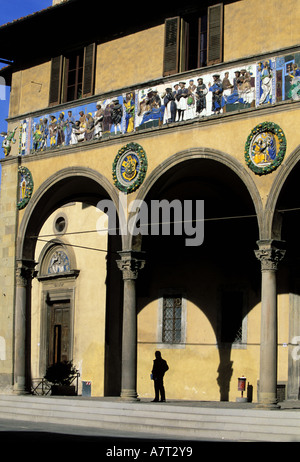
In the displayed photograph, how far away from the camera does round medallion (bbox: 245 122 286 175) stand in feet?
53.1

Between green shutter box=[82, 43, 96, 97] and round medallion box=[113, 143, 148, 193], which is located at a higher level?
green shutter box=[82, 43, 96, 97]

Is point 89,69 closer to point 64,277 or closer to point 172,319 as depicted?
point 172,319

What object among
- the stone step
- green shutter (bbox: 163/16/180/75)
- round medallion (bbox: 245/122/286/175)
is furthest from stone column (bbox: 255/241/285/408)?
green shutter (bbox: 163/16/180/75)

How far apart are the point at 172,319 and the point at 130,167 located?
17.3ft

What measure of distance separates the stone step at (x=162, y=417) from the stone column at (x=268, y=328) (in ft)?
1.48

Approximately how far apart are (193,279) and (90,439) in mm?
8918

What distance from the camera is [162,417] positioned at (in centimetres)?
1579

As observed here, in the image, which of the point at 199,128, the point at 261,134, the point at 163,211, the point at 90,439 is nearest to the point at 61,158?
the point at 163,211

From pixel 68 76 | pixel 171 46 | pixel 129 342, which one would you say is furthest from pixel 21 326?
pixel 171 46

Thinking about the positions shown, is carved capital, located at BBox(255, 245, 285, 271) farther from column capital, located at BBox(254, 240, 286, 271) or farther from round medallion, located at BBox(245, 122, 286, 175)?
round medallion, located at BBox(245, 122, 286, 175)

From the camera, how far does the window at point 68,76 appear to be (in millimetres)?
20578

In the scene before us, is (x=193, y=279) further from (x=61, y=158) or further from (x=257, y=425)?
(x=257, y=425)

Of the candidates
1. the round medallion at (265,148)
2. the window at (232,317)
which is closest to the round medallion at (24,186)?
the window at (232,317)

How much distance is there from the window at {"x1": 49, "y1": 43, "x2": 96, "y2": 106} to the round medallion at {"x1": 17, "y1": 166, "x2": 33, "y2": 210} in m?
1.73
